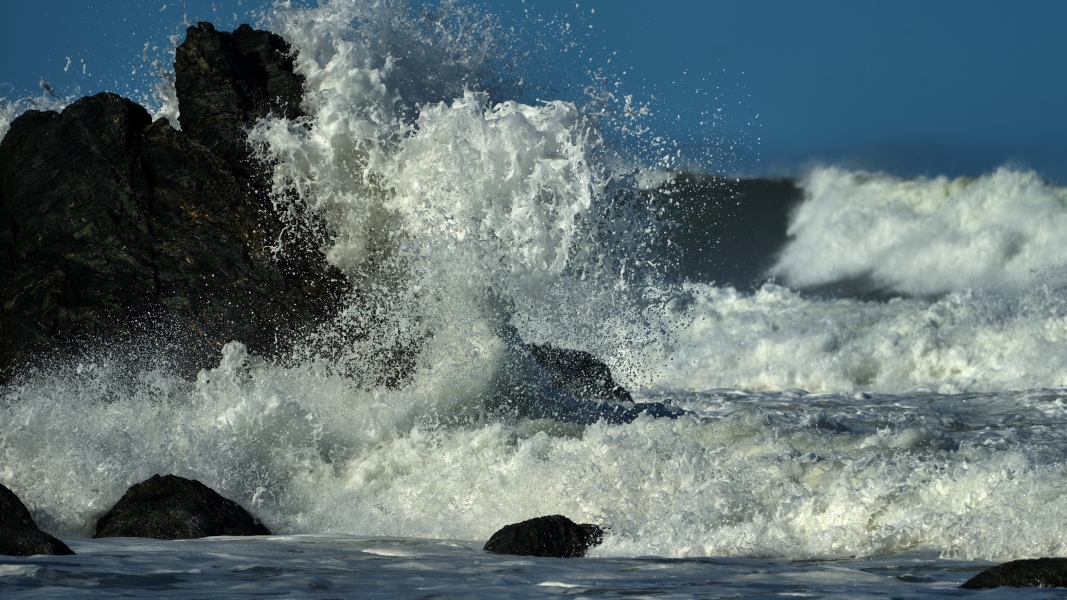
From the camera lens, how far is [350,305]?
839 centimetres

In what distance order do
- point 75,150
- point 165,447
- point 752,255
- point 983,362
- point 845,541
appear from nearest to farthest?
point 845,541, point 165,447, point 75,150, point 983,362, point 752,255

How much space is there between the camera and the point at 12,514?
530 cm

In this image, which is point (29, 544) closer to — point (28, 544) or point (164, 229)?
point (28, 544)

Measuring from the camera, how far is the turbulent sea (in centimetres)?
428

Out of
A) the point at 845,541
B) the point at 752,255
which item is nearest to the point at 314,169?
the point at 845,541

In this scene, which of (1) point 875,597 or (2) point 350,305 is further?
(2) point 350,305

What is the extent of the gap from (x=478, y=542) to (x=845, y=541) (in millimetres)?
1735

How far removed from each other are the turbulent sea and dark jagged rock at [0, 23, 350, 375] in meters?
0.25

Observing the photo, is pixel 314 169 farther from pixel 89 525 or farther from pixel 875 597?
pixel 875 597

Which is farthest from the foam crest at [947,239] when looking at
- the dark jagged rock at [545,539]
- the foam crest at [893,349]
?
the dark jagged rock at [545,539]

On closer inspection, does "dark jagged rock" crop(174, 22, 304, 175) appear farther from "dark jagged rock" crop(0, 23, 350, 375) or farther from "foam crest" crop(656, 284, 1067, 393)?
"foam crest" crop(656, 284, 1067, 393)

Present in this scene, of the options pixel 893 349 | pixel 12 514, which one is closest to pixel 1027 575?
pixel 12 514

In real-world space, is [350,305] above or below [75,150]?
below

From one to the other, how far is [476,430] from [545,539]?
2747 millimetres
